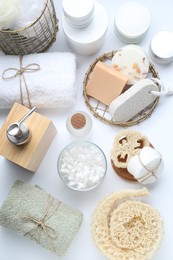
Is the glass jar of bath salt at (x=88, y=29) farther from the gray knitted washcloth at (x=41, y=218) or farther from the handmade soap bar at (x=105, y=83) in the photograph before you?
the gray knitted washcloth at (x=41, y=218)

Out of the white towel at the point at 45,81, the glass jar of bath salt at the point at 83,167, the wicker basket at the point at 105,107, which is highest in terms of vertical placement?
the white towel at the point at 45,81

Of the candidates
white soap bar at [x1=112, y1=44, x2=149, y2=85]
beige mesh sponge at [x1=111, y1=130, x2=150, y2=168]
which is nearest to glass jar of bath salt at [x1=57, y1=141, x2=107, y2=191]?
beige mesh sponge at [x1=111, y1=130, x2=150, y2=168]

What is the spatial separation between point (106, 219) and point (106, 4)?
0.53 metres

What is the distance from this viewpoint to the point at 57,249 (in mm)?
1002

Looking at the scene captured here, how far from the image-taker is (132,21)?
1.09m

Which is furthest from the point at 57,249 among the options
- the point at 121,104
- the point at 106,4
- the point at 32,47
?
the point at 106,4

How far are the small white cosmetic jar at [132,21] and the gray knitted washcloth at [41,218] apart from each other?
0.42 m

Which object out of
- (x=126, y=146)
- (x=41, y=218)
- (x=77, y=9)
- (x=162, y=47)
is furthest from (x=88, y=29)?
(x=41, y=218)

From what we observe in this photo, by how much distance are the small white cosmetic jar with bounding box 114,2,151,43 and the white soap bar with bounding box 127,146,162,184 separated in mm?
282

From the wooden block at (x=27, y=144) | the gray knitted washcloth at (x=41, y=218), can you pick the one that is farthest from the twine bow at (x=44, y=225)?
the wooden block at (x=27, y=144)

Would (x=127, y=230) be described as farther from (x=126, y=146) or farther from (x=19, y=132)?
(x=19, y=132)

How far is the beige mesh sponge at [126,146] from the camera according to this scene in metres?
Answer: 1.04

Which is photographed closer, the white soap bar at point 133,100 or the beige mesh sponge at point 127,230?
the beige mesh sponge at point 127,230

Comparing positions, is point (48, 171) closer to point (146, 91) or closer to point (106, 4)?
point (146, 91)
